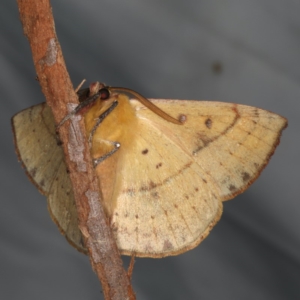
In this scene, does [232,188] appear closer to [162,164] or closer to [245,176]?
[245,176]

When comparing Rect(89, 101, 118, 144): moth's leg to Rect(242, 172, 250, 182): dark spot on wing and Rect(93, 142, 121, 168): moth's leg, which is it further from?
Rect(242, 172, 250, 182): dark spot on wing

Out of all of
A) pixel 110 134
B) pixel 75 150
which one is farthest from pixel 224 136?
pixel 75 150

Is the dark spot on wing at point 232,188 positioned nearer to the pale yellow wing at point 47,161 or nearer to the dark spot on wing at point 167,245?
the dark spot on wing at point 167,245

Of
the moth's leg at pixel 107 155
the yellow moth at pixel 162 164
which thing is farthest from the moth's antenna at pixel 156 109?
the moth's leg at pixel 107 155

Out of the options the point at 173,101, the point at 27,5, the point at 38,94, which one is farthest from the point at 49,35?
the point at 38,94

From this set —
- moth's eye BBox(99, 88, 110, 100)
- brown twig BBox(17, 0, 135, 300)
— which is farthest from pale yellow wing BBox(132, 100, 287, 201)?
brown twig BBox(17, 0, 135, 300)

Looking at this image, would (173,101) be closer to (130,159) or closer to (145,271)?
(130,159)
